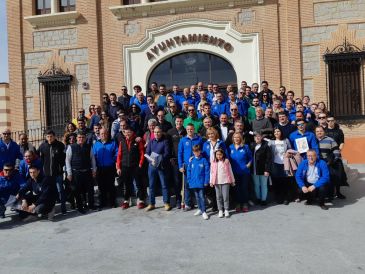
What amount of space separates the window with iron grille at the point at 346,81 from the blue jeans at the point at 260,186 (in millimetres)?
7005

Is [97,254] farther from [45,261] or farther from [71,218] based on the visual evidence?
[71,218]

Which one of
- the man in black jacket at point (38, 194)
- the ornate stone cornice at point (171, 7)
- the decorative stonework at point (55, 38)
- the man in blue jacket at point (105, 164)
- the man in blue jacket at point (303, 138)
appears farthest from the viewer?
the decorative stonework at point (55, 38)

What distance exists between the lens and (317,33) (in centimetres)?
1380

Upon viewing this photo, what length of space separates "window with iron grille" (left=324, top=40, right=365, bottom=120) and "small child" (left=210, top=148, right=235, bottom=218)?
783 cm

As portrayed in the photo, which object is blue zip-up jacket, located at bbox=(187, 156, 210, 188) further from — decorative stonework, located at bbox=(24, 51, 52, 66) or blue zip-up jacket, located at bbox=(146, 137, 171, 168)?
decorative stonework, located at bbox=(24, 51, 52, 66)

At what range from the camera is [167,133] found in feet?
26.7

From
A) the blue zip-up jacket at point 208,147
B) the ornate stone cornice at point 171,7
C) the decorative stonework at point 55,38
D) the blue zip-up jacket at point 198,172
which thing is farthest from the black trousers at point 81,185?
the decorative stonework at point 55,38

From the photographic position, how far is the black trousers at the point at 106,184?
830 centimetres

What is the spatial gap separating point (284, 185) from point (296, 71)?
6.84 meters

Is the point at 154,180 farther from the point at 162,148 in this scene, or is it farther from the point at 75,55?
the point at 75,55

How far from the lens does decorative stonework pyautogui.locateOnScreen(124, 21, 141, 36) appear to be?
587 inches

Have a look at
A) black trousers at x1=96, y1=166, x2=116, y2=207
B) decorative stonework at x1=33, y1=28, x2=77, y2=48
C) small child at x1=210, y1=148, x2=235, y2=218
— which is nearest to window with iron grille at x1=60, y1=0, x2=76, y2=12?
decorative stonework at x1=33, y1=28, x2=77, y2=48

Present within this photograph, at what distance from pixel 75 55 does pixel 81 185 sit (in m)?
8.47

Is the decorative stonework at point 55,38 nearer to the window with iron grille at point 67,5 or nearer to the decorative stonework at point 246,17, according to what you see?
the window with iron grille at point 67,5
